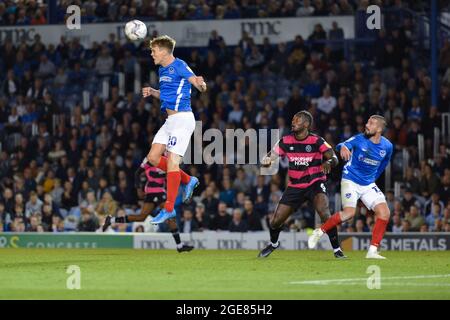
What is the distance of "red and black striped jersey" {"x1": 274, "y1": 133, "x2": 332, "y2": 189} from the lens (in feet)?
53.0

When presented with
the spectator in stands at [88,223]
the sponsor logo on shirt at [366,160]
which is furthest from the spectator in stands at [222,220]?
the sponsor logo on shirt at [366,160]

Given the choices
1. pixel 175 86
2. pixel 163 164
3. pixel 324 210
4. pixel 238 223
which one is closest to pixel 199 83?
pixel 175 86

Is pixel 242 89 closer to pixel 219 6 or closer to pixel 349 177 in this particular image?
pixel 219 6

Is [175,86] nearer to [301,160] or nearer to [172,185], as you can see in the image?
[172,185]

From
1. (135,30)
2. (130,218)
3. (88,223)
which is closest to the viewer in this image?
(135,30)

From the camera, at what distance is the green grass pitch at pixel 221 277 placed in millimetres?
11133

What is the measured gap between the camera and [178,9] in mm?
30031

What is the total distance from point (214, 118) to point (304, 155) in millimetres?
10101

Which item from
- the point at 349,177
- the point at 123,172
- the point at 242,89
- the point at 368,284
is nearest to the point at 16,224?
the point at 123,172

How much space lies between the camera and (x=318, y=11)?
28391 mm

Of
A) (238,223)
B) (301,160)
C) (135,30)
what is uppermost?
(135,30)

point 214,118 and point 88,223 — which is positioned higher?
point 214,118

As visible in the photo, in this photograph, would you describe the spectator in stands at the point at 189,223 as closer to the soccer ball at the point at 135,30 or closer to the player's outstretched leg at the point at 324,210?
the soccer ball at the point at 135,30

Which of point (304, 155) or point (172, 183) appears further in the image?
point (304, 155)
